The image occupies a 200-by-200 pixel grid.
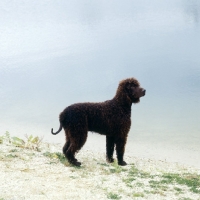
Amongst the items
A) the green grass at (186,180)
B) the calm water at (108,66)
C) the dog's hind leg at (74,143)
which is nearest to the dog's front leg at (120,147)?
the dog's hind leg at (74,143)

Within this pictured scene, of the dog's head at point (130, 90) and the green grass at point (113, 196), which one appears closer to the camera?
the green grass at point (113, 196)

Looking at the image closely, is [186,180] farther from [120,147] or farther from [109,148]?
[109,148]

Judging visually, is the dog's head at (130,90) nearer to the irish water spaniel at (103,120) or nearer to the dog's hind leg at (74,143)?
the irish water spaniel at (103,120)

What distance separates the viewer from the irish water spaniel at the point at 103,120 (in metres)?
7.52

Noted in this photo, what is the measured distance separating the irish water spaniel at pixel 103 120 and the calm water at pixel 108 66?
2721 millimetres

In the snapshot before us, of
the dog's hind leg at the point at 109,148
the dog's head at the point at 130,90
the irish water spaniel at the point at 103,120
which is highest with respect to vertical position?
the dog's head at the point at 130,90

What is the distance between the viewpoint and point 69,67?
21141 millimetres

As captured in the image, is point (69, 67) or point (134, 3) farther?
point (134, 3)

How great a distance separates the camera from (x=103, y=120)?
775cm

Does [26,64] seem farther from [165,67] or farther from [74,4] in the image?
[74,4]

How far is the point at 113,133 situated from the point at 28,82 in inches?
494

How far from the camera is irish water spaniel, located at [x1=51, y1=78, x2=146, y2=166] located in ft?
24.7

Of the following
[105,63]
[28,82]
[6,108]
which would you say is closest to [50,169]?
[6,108]

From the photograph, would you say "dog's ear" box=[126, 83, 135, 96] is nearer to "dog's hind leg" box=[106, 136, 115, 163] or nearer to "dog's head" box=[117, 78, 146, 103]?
"dog's head" box=[117, 78, 146, 103]
